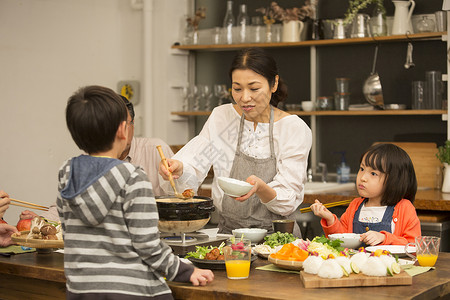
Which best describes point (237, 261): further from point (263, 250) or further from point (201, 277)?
point (263, 250)

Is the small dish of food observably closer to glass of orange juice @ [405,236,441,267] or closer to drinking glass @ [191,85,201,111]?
glass of orange juice @ [405,236,441,267]

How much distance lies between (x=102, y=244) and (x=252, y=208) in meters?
1.20

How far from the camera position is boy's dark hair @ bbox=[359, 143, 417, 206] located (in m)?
2.86

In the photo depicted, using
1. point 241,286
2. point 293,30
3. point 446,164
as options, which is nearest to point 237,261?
point 241,286

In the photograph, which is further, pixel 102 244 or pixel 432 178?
pixel 432 178

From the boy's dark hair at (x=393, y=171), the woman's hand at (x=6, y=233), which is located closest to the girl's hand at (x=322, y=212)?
the boy's dark hair at (x=393, y=171)

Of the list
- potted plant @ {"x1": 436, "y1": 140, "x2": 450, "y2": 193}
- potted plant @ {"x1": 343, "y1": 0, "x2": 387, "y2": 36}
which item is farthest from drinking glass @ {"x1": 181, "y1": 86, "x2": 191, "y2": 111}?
potted plant @ {"x1": 436, "y1": 140, "x2": 450, "y2": 193}

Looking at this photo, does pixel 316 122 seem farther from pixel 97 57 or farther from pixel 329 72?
pixel 97 57

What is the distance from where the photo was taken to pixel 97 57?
535 cm

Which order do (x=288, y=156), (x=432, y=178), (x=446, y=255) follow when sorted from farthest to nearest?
(x=432, y=178) < (x=288, y=156) < (x=446, y=255)

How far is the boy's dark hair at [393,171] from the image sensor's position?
9.37 ft

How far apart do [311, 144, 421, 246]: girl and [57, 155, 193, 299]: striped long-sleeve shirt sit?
1.07 meters

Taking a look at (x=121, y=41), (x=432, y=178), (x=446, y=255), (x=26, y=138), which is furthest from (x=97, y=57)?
(x=446, y=255)

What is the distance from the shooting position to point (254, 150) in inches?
122
